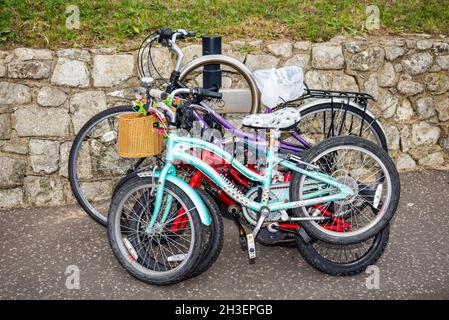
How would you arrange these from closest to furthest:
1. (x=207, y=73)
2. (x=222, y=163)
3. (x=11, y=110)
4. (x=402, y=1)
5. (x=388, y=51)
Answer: (x=222, y=163), (x=207, y=73), (x=11, y=110), (x=388, y=51), (x=402, y=1)

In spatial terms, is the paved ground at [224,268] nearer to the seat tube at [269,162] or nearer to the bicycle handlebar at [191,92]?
the seat tube at [269,162]

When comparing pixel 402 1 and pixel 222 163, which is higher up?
pixel 402 1

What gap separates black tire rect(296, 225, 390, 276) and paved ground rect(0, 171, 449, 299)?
2.8 inches

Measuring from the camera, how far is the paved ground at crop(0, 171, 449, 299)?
13.8 feet

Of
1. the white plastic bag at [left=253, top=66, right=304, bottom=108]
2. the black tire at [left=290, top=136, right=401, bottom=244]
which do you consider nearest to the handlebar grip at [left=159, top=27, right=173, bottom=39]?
the white plastic bag at [left=253, top=66, right=304, bottom=108]

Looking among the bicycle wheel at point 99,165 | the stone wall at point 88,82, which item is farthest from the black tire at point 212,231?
the stone wall at point 88,82

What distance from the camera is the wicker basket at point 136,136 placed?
4.17 metres

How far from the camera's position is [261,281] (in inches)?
172

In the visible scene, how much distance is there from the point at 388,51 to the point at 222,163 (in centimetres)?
285

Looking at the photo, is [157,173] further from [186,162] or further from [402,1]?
[402,1]

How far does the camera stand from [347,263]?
4414 millimetres

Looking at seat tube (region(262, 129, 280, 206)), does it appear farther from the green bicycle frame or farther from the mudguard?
the mudguard

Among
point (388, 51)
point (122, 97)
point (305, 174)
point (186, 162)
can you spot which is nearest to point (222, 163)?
point (186, 162)
